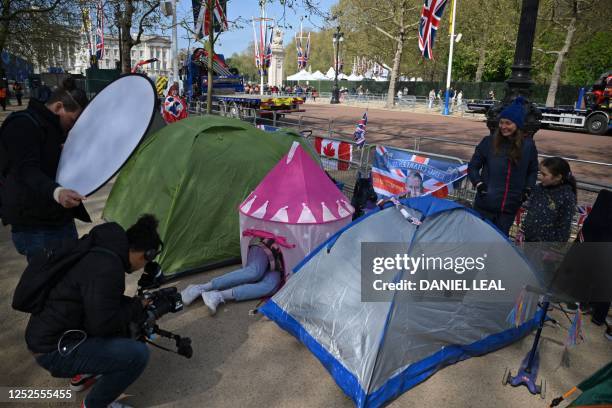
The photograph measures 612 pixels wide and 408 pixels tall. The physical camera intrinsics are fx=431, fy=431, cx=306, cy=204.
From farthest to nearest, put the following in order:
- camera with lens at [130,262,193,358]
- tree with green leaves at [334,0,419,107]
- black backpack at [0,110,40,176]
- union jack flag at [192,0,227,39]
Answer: tree with green leaves at [334,0,419,107] → union jack flag at [192,0,227,39] → black backpack at [0,110,40,176] → camera with lens at [130,262,193,358]

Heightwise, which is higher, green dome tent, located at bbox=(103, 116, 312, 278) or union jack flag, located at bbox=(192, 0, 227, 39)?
union jack flag, located at bbox=(192, 0, 227, 39)

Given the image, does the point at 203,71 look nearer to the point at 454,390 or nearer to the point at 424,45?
the point at 424,45

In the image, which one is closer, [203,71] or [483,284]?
[483,284]

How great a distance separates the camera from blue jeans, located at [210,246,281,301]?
13.6ft

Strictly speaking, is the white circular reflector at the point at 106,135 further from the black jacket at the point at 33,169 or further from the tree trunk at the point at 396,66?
the tree trunk at the point at 396,66

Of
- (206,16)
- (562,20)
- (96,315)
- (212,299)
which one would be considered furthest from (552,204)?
(562,20)

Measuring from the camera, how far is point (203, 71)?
69.5 ft

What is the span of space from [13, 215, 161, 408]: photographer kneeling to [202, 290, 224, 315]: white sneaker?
1.39m

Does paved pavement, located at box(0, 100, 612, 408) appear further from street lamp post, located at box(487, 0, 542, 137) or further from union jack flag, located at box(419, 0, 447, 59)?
→ union jack flag, located at box(419, 0, 447, 59)

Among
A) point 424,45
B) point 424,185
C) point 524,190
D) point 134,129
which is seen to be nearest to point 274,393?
point 134,129

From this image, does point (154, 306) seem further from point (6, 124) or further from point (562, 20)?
point (562, 20)

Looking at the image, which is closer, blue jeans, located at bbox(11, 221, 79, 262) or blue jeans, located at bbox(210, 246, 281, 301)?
blue jeans, located at bbox(11, 221, 79, 262)

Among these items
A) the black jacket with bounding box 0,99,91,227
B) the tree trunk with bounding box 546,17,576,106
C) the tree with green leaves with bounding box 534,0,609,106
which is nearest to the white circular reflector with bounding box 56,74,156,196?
the black jacket with bounding box 0,99,91,227

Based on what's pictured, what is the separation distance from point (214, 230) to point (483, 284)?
2.85 meters
